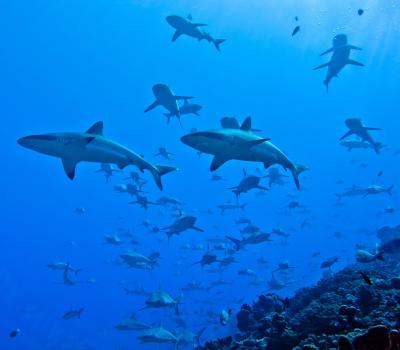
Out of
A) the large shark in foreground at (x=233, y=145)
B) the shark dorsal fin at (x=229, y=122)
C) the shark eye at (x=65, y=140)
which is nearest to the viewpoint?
the large shark in foreground at (x=233, y=145)

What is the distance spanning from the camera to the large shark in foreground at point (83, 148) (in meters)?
6.66

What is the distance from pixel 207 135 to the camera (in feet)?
20.4

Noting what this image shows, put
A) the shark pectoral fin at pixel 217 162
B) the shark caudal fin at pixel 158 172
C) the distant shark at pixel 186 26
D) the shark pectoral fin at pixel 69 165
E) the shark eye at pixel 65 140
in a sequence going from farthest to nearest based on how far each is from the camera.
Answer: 1. the distant shark at pixel 186 26
2. the shark caudal fin at pixel 158 172
3. the shark pectoral fin at pixel 69 165
4. the shark pectoral fin at pixel 217 162
5. the shark eye at pixel 65 140

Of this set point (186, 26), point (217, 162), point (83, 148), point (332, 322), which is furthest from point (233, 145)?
point (186, 26)

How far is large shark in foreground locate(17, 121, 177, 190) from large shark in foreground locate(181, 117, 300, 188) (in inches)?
70.4

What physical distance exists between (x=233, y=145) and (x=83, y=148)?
267 cm

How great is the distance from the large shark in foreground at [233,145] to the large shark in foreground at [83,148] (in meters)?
1.79

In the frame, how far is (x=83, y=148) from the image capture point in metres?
7.23

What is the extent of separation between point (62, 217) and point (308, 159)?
85047 millimetres

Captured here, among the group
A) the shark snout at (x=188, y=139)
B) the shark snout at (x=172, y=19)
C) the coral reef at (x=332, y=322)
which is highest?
the shark snout at (x=172, y=19)

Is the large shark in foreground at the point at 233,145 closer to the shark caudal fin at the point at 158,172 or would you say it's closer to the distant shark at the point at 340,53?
the shark caudal fin at the point at 158,172

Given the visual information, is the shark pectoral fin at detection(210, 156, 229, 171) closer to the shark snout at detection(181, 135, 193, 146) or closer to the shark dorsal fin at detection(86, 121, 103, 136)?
the shark snout at detection(181, 135, 193, 146)

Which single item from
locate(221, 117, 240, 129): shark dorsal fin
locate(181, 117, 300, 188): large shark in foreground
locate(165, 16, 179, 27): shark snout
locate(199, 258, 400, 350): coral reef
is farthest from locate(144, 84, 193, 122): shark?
locate(199, 258, 400, 350): coral reef

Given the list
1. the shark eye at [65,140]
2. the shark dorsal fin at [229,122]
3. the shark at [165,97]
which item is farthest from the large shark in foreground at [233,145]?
the shark at [165,97]
